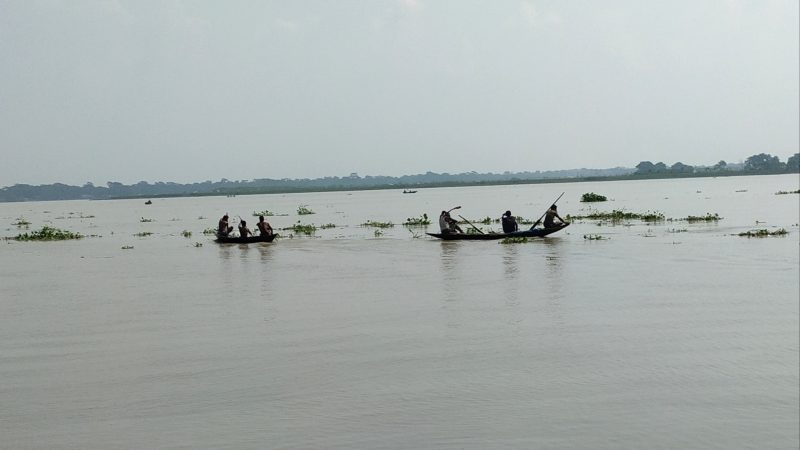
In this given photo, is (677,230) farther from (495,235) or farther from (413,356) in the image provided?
(413,356)

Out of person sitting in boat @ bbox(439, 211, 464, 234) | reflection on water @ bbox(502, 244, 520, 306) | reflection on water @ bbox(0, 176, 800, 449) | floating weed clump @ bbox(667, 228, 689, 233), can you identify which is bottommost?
floating weed clump @ bbox(667, 228, 689, 233)

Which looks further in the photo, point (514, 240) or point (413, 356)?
point (514, 240)

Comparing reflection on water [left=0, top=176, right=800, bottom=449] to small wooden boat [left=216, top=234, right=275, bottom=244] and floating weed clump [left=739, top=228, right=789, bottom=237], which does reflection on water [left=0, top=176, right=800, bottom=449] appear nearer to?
floating weed clump [left=739, top=228, right=789, bottom=237]

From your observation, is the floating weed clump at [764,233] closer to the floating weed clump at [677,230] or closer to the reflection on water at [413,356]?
the floating weed clump at [677,230]

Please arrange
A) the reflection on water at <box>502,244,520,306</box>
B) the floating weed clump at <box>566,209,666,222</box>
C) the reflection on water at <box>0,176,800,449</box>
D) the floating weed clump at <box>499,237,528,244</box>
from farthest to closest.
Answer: the floating weed clump at <box>566,209,666,222</box>, the floating weed clump at <box>499,237,528,244</box>, the reflection on water at <box>502,244,520,306</box>, the reflection on water at <box>0,176,800,449</box>

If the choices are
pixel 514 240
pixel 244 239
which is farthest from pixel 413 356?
pixel 244 239

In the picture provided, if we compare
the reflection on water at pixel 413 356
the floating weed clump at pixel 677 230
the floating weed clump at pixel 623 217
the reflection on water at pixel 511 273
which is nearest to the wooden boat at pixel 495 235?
the reflection on water at pixel 511 273

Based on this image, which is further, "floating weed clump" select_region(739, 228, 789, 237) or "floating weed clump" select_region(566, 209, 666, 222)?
"floating weed clump" select_region(566, 209, 666, 222)

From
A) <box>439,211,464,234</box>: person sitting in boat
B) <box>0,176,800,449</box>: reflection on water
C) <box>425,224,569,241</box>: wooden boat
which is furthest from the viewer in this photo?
<box>439,211,464,234</box>: person sitting in boat

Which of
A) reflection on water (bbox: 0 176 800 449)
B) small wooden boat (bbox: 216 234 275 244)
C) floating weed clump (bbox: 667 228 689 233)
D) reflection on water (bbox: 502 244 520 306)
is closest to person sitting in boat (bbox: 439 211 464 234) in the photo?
reflection on water (bbox: 502 244 520 306)

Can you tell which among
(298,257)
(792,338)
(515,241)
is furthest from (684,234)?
(792,338)

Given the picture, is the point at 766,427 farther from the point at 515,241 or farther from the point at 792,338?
the point at 515,241

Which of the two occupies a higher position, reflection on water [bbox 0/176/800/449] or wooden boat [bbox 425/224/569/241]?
wooden boat [bbox 425/224/569/241]

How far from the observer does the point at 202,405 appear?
347 inches
